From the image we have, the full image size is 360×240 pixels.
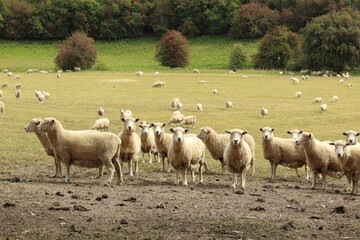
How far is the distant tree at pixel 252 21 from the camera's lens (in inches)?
4818

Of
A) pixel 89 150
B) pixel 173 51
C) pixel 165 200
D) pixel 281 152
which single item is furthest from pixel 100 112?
pixel 173 51

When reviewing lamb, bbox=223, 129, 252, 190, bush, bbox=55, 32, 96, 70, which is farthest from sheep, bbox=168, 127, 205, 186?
bush, bbox=55, 32, 96, 70

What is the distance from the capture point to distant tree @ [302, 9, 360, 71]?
80875 millimetres

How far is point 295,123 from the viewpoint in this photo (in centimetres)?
3491

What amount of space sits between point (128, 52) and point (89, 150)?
104 m

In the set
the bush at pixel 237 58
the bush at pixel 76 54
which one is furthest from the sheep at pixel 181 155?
the bush at pixel 237 58

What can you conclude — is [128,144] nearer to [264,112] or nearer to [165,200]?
[165,200]

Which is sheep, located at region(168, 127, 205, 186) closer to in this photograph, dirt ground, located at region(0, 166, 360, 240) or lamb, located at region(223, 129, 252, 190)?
dirt ground, located at region(0, 166, 360, 240)

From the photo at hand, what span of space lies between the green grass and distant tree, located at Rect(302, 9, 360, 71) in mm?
18855

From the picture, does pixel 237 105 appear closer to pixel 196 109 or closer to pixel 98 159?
pixel 196 109

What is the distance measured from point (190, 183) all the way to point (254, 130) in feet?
50.0

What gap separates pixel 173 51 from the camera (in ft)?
303

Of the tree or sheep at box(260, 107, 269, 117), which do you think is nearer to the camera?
sheep at box(260, 107, 269, 117)

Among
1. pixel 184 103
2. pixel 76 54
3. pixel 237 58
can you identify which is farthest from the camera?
pixel 237 58
